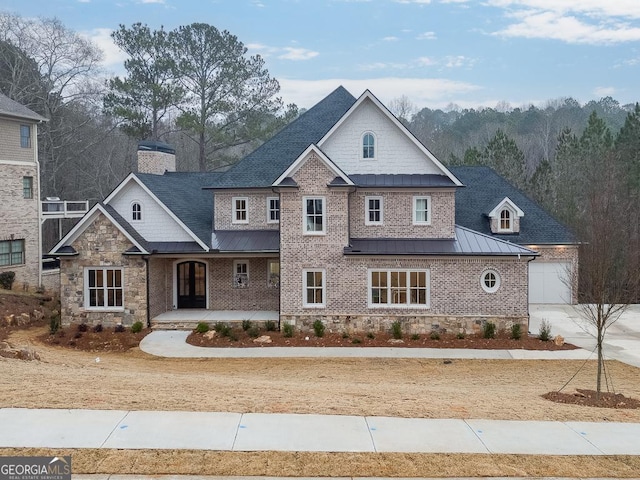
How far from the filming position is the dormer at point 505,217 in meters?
27.1

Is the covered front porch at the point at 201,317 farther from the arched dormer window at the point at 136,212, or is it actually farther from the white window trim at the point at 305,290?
the arched dormer window at the point at 136,212

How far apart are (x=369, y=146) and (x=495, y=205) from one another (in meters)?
8.36

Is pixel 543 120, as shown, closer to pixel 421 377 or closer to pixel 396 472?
pixel 421 377

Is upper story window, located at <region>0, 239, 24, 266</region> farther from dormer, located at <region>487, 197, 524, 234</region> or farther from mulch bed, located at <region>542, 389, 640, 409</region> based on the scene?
mulch bed, located at <region>542, 389, 640, 409</region>

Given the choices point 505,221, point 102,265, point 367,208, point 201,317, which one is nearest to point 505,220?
point 505,221

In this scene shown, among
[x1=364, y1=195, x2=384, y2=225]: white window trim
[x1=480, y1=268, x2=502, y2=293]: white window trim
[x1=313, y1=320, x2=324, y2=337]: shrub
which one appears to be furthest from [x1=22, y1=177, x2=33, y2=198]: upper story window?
[x1=480, y1=268, x2=502, y2=293]: white window trim

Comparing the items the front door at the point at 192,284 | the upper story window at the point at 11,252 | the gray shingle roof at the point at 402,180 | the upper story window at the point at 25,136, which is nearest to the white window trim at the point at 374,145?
the gray shingle roof at the point at 402,180

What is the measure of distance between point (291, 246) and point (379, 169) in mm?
4689

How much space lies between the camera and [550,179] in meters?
39.4

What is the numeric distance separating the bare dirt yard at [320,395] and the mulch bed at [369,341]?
1.84 m

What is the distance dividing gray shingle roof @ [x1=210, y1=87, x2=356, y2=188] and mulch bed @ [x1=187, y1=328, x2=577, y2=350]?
6853 mm

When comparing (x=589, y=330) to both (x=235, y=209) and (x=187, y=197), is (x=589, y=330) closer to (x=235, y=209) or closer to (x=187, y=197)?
(x=235, y=209)

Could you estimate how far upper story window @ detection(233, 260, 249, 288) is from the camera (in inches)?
924

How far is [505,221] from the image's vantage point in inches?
1080
